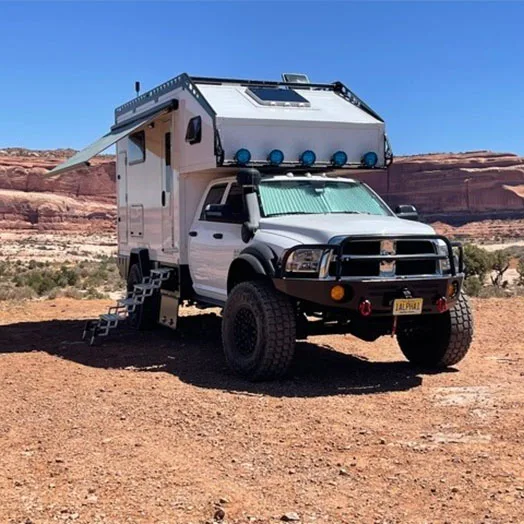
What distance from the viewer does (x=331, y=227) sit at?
8070 mm

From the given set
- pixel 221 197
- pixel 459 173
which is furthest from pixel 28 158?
pixel 221 197

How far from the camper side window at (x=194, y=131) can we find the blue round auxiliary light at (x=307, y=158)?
1.27 metres

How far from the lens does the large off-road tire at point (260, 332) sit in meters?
7.89

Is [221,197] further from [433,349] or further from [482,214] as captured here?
[482,214]

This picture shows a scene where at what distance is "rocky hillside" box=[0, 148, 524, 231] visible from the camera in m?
76.1

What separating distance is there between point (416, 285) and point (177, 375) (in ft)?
8.78

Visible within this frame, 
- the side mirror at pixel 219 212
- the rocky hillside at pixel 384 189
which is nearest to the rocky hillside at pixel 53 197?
the rocky hillside at pixel 384 189

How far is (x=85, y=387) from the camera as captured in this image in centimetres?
788

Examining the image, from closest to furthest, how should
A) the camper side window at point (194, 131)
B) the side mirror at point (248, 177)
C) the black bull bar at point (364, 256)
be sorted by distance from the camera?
the black bull bar at point (364, 256) < the side mirror at point (248, 177) < the camper side window at point (194, 131)

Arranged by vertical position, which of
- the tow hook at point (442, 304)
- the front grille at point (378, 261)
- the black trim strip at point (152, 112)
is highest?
the black trim strip at point (152, 112)

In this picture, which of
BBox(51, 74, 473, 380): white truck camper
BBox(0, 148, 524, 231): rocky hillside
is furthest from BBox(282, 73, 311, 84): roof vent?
BBox(0, 148, 524, 231): rocky hillside

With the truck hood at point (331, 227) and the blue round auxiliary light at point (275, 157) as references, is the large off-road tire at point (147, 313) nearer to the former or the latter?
the blue round auxiliary light at point (275, 157)

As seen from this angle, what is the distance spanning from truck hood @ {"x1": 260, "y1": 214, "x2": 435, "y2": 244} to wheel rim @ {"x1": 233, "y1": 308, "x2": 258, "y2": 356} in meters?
0.90

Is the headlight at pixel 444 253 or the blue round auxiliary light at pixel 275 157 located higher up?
the blue round auxiliary light at pixel 275 157
